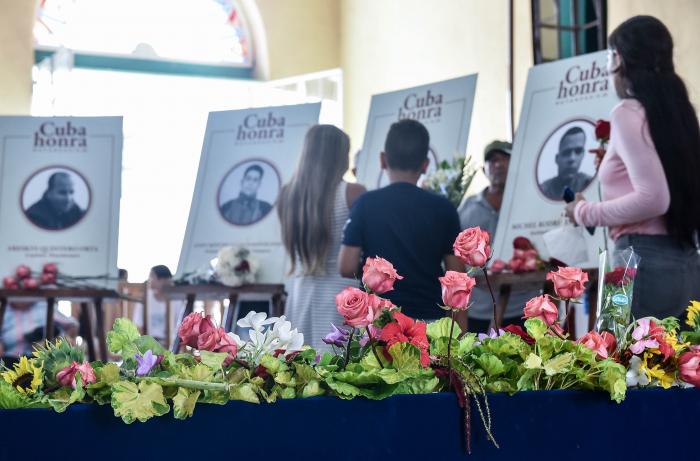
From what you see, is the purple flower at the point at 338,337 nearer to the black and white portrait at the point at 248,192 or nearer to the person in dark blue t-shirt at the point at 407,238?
the person in dark blue t-shirt at the point at 407,238

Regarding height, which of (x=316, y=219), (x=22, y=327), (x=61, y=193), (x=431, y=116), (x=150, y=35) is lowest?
(x=22, y=327)

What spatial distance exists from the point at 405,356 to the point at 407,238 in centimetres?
174

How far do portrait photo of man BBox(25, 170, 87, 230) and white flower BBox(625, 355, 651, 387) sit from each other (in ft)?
13.5

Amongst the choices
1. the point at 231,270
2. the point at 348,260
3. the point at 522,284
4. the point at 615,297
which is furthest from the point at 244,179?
the point at 615,297

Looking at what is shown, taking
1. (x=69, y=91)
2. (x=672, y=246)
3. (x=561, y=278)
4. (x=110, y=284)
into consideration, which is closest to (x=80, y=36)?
(x=69, y=91)

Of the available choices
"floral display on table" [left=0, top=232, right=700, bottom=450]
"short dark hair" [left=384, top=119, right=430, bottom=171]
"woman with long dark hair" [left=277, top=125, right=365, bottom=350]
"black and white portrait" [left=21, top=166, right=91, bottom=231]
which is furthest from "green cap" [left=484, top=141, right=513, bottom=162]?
"floral display on table" [left=0, top=232, right=700, bottom=450]

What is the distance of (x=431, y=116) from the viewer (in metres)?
4.87

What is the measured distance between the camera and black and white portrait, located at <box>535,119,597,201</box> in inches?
156

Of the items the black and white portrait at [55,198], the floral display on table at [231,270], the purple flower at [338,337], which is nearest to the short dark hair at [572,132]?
the floral display on table at [231,270]

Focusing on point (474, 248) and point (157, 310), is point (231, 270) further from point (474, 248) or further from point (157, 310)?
point (157, 310)

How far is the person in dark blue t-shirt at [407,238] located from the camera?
3014 millimetres

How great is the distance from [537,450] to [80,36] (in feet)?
30.4

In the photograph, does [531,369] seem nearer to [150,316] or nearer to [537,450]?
[537,450]

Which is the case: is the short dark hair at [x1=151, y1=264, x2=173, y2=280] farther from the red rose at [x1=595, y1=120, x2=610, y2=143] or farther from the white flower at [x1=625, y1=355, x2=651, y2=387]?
the white flower at [x1=625, y1=355, x2=651, y2=387]
